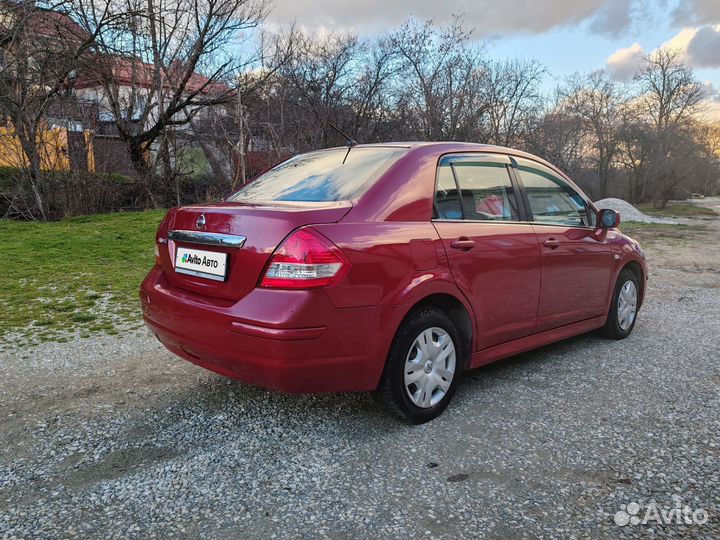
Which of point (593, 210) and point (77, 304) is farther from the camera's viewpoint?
point (77, 304)

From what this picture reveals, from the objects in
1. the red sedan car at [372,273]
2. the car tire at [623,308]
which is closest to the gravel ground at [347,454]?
the red sedan car at [372,273]

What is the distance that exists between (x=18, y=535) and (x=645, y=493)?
2.66 meters

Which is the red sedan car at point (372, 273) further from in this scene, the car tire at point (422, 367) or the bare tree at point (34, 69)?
the bare tree at point (34, 69)

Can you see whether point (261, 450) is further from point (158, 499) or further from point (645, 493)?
point (645, 493)

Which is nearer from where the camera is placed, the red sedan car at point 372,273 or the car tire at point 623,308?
the red sedan car at point 372,273

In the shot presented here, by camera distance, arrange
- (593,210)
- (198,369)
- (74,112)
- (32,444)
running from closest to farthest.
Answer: (32,444)
(198,369)
(593,210)
(74,112)

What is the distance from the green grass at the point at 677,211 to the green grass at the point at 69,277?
23.6 meters

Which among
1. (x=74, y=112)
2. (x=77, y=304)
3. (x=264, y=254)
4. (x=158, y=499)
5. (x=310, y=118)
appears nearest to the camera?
(x=158, y=499)

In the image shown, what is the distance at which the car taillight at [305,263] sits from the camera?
2.58 metres

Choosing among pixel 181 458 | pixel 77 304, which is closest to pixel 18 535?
pixel 181 458

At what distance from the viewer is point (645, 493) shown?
2.40 metres

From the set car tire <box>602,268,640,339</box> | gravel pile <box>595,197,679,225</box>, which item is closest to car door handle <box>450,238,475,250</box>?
car tire <box>602,268,640,339</box>

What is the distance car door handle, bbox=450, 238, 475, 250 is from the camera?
10.4 feet

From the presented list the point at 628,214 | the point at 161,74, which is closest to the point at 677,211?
the point at 628,214
